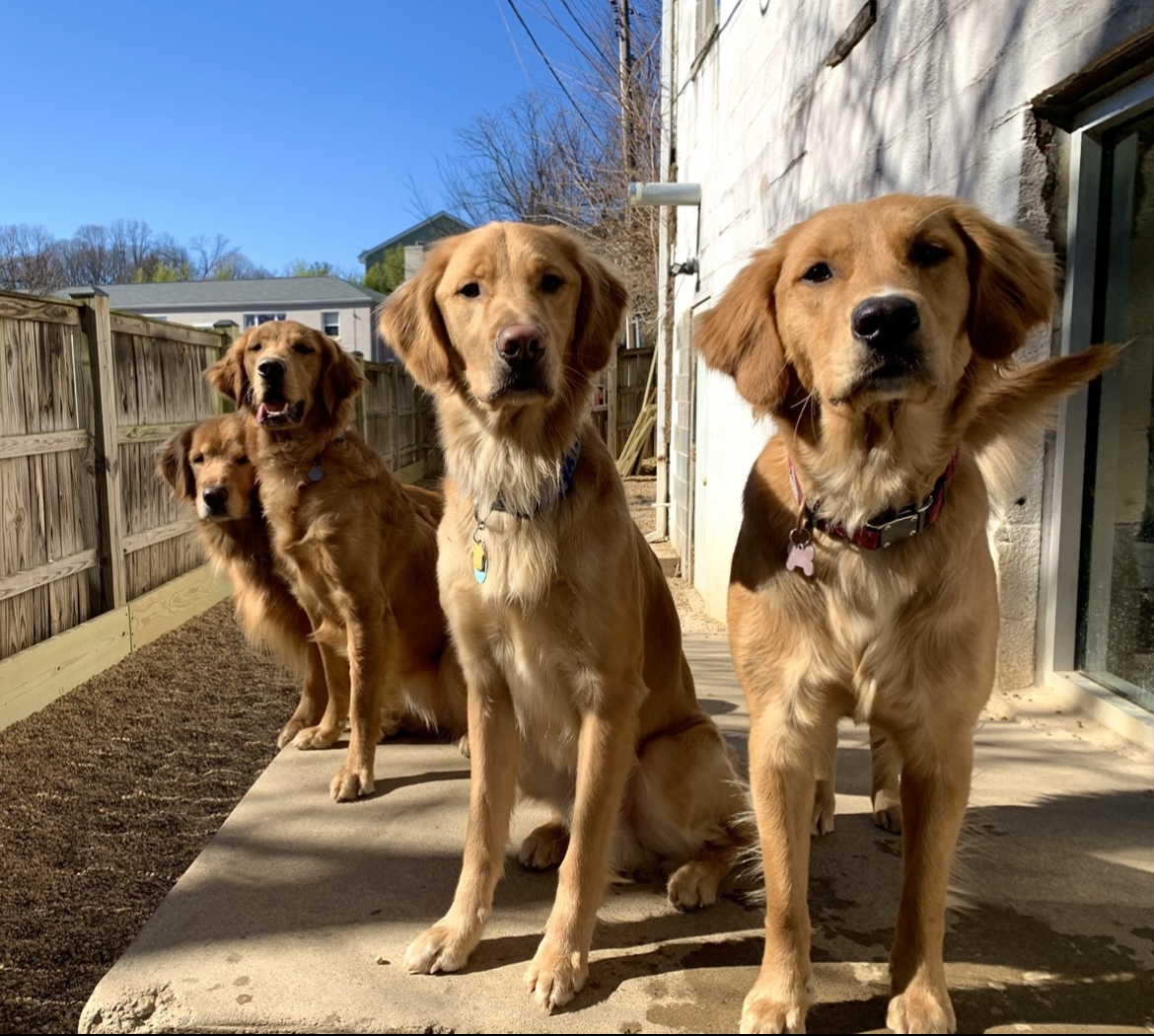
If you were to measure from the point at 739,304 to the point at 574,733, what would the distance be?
1162 mm

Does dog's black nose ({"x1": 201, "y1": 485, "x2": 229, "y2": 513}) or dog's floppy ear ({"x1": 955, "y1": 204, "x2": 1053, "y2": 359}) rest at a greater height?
dog's floppy ear ({"x1": 955, "y1": 204, "x2": 1053, "y2": 359})

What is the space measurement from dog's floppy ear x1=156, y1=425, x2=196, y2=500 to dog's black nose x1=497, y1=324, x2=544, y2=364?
9.39 feet

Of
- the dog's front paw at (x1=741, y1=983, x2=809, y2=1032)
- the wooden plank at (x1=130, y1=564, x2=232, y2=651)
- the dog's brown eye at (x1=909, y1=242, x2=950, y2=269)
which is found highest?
the dog's brown eye at (x1=909, y1=242, x2=950, y2=269)

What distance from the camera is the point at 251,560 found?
4020mm

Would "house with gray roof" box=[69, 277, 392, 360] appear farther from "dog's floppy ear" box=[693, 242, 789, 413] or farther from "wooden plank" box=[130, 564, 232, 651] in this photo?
"dog's floppy ear" box=[693, 242, 789, 413]

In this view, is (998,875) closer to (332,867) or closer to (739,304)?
(739,304)

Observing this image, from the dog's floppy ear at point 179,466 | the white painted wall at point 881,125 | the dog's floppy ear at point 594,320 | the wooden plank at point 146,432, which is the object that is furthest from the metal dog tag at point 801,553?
the wooden plank at point 146,432

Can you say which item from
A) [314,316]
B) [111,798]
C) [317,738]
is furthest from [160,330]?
[314,316]

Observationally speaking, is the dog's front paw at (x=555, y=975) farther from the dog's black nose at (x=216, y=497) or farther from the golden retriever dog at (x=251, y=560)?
the dog's black nose at (x=216, y=497)

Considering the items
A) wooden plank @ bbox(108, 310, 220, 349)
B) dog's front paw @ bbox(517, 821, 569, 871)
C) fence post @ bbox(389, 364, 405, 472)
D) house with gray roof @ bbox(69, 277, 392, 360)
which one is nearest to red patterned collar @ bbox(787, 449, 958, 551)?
dog's front paw @ bbox(517, 821, 569, 871)

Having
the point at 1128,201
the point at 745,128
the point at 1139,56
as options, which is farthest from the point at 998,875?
the point at 745,128

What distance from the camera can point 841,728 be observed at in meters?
3.82

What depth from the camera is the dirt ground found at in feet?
9.21

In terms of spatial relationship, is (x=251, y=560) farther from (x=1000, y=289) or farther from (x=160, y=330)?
(x=160, y=330)
